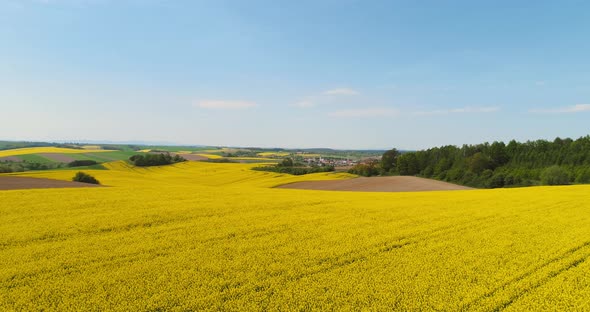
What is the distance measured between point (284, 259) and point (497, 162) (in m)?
105

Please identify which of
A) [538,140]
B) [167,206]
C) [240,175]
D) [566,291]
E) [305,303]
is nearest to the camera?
[305,303]

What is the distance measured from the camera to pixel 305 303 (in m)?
6.36

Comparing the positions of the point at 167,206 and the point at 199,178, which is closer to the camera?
the point at 167,206

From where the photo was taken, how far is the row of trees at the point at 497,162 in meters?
68.8

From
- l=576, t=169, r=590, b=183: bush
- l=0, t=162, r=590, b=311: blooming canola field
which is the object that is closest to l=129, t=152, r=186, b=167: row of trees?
l=0, t=162, r=590, b=311: blooming canola field

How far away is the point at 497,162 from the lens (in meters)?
94.9

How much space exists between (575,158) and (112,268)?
346 feet

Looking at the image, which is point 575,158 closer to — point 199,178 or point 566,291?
point 199,178

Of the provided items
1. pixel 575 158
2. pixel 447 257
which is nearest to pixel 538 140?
pixel 575 158

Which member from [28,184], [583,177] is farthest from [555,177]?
[28,184]

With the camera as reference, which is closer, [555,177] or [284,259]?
[284,259]

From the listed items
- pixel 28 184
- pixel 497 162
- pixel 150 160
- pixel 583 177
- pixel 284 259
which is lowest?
pixel 583 177

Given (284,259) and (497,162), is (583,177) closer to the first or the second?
(497,162)

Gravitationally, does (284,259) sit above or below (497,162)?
below
